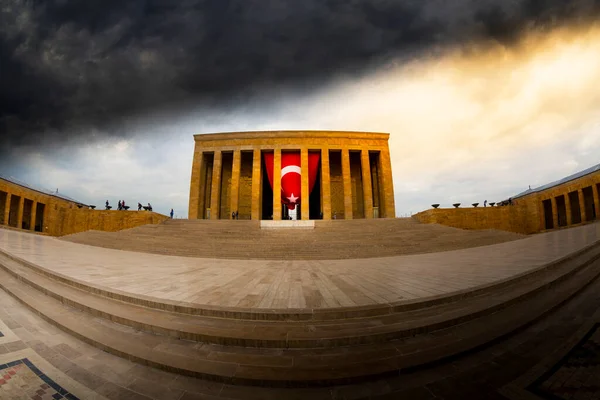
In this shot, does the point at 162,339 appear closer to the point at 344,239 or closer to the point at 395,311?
the point at 395,311

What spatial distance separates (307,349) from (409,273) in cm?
446

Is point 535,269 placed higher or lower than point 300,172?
lower

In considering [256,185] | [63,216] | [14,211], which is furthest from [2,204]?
[256,185]

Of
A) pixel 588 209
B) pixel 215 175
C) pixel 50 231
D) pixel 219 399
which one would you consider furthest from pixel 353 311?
pixel 588 209

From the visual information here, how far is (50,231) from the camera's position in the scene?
2480 centimetres

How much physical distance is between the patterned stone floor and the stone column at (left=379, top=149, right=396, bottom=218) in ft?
89.0

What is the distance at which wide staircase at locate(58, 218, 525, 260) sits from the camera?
11.5 m

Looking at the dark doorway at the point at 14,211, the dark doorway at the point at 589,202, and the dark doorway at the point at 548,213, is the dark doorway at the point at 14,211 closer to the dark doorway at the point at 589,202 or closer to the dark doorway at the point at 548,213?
the dark doorway at the point at 589,202

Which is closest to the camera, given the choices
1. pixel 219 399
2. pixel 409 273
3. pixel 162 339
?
pixel 219 399

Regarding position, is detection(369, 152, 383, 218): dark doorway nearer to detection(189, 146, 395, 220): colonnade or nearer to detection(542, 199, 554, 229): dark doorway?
detection(189, 146, 395, 220): colonnade

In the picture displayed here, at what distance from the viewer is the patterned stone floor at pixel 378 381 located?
196 centimetres

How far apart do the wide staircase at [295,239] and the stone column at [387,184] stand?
11093mm

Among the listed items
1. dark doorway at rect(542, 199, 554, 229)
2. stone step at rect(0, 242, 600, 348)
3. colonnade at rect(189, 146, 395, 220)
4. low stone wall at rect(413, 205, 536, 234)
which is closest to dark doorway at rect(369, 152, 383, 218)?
colonnade at rect(189, 146, 395, 220)

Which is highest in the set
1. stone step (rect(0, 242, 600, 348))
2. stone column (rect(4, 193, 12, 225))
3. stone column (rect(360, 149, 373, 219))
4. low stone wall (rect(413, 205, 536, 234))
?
stone column (rect(360, 149, 373, 219))
